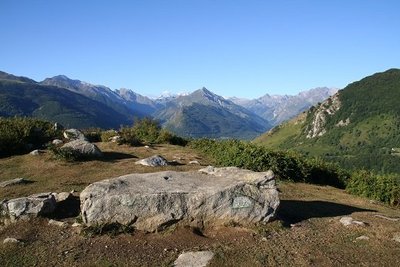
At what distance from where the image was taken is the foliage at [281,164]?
Answer: 30.6m

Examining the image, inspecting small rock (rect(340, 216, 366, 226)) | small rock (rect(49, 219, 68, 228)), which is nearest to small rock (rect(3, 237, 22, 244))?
small rock (rect(49, 219, 68, 228))

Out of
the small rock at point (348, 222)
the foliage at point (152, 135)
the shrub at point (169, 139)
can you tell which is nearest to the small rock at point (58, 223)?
the small rock at point (348, 222)

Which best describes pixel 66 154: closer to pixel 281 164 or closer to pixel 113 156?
pixel 113 156

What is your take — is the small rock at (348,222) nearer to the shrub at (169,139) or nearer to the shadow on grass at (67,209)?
the shadow on grass at (67,209)

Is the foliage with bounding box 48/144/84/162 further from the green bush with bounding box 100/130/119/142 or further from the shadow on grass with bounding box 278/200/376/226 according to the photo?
the shadow on grass with bounding box 278/200/376/226

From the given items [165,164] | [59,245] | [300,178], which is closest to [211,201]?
[59,245]

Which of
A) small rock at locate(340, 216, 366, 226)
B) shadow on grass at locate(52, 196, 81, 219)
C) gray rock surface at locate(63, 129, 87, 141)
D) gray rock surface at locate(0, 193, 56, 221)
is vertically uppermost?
gray rock surface at locate(63, 129, 87, 141)

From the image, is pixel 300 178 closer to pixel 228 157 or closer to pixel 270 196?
pixel 228 157

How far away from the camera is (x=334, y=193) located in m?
29.1

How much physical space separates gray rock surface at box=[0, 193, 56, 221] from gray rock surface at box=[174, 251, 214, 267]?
6459 mm

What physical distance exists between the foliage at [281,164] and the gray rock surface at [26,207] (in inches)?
614

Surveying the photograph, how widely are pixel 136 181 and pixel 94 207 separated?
2387 millimetres

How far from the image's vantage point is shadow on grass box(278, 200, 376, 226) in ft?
62.1

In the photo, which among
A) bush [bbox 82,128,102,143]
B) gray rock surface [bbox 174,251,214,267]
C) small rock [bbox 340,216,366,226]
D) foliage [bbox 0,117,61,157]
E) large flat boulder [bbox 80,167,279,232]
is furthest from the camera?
bush [bbox 82,128,102,143]
